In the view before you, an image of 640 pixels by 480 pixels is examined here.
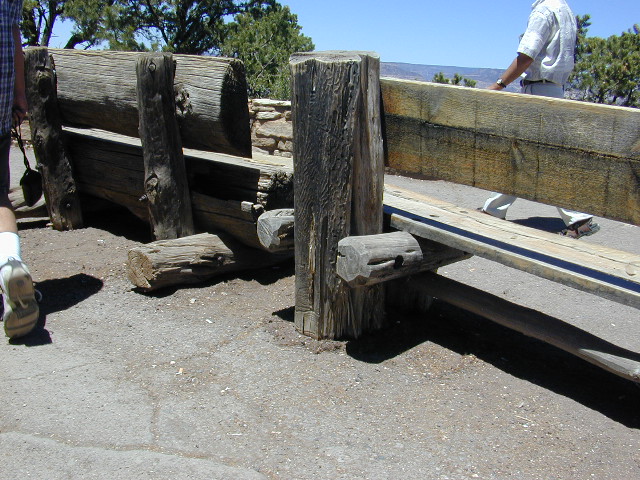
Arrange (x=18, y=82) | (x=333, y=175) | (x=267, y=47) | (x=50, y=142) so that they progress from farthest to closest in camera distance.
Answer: (x=267, y=47) < (x=50, y=142) < (x=18, y=82) < (x=333, y=175)

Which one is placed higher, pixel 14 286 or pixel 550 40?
pixel 550 40

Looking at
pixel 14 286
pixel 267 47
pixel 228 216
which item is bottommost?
pixel 14 286

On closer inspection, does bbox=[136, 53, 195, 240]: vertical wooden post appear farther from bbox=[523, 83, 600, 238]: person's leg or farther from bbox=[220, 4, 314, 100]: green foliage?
bbox=[220, 4, 314, 100]: green foliage

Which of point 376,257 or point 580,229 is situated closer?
point 376,257

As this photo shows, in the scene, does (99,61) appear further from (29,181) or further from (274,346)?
(274,346)

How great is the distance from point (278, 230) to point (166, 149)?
1.24m

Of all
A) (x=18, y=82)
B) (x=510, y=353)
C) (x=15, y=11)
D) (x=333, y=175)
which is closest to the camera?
(x=333, y=175)

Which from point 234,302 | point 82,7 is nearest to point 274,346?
point 234,302

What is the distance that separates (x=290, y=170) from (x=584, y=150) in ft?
6.24

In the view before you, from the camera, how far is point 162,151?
4.42 meters

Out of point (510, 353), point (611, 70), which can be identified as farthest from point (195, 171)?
point (611, 70)

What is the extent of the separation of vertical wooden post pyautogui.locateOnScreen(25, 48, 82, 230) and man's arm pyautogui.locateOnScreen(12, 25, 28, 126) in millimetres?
1033

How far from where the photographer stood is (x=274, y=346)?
11.8 feet

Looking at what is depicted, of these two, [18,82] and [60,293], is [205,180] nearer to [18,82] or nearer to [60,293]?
[60,293]
